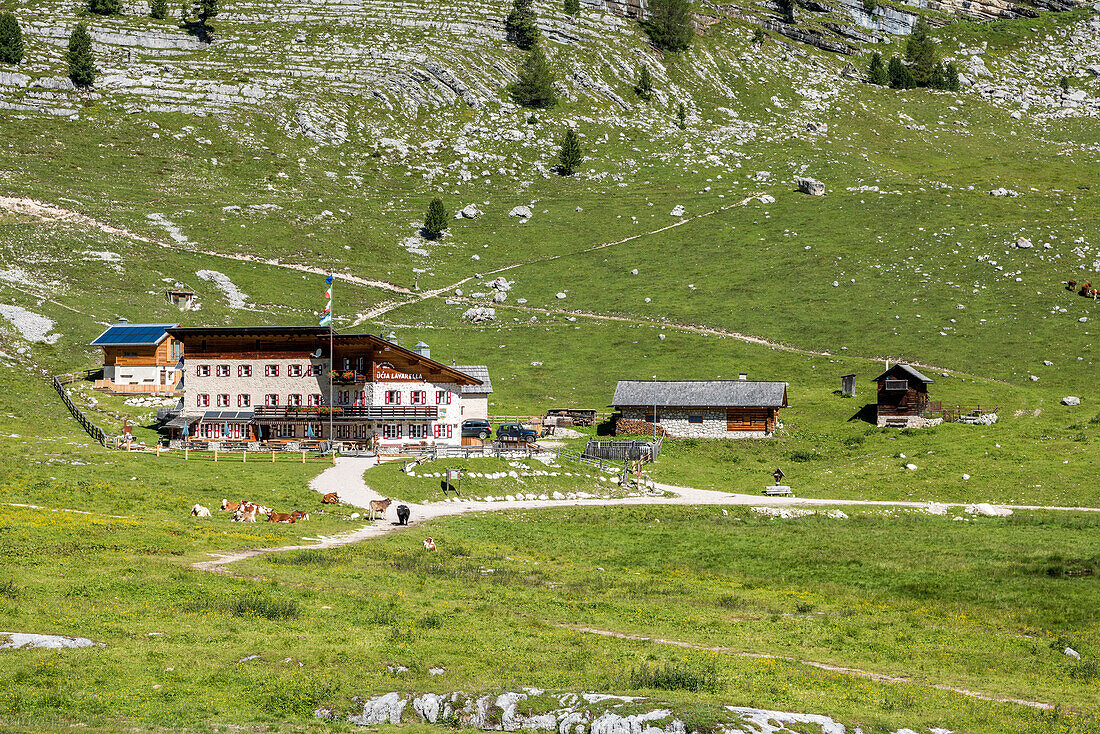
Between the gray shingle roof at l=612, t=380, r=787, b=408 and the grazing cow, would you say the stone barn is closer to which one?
the gray shingle roof at l=612, t=380, r=787, b=408

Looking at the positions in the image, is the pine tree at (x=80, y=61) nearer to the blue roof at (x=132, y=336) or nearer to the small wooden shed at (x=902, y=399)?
the blue roof at (x=132, y=336)

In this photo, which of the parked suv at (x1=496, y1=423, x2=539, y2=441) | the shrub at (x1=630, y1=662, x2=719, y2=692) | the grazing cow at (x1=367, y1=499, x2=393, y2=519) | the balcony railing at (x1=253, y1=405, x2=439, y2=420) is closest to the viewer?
the shrub at (x1=630, y1=662, x2=719, y2=692)

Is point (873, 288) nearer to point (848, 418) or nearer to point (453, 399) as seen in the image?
point (848, 418)

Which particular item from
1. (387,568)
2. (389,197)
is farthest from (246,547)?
(389,197)

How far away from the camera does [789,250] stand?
144 meters

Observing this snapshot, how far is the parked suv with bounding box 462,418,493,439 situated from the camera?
81375 mm

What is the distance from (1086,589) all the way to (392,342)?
55484mm

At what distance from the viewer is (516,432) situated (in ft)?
262

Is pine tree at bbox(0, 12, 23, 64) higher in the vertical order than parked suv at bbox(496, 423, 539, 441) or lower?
higher

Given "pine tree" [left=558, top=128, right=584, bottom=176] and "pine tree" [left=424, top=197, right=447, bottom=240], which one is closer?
"pine tree" [left=424, top=197, right=447, bottom=240]

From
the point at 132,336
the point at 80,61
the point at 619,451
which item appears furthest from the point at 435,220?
the point at 619,451

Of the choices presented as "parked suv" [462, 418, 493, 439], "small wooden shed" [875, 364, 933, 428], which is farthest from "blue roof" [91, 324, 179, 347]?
"small wooden shed" [875, 364, 933, 428]

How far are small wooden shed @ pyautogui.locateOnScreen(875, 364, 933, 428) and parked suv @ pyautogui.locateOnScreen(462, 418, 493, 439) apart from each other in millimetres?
33805

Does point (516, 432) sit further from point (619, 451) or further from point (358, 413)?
point (358, 413)
